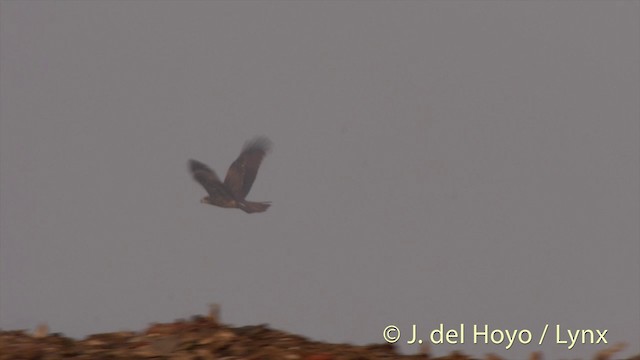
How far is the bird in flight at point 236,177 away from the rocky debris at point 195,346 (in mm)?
6257

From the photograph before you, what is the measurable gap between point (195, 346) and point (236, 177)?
7.16 m

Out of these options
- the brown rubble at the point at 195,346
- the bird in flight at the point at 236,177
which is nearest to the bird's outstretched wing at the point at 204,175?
the bird in flight at the point at 236,177

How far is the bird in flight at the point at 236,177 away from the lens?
13.7 meters

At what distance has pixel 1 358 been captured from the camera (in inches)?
262

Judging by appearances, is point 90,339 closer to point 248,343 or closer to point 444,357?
point 248,343

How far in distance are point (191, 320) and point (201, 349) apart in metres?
0.64

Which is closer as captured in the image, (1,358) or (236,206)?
(1,358)

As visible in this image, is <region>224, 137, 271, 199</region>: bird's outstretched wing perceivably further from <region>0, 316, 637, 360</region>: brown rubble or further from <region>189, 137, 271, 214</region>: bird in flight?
<region>0, 316, 637, 360</region>: brown rubble

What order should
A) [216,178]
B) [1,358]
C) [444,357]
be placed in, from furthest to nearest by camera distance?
[216,178]
[444,357]
[1,358]

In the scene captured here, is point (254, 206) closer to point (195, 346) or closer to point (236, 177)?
point (236, 177)

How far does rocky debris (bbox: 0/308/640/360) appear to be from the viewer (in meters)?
6.75

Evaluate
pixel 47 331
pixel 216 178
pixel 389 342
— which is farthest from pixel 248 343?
pixel 216 178

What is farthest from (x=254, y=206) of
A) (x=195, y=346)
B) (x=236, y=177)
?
(x=195, y=346)

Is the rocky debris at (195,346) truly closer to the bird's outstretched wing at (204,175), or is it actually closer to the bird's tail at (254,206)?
the bird's outstretched wing at (204,175)
